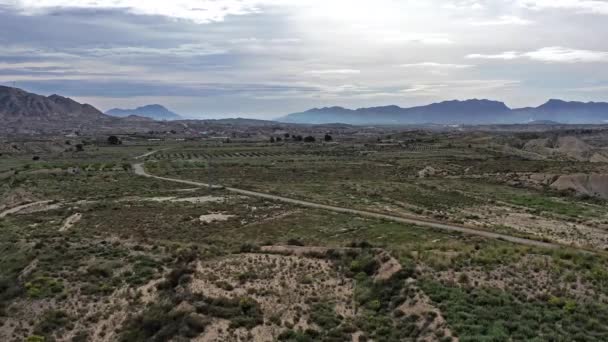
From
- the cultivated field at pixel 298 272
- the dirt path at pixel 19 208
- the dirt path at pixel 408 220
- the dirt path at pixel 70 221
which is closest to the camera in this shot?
the cultivated field at pixel 298 272

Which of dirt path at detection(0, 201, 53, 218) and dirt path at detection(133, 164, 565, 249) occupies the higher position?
dirt path at detection(133, 164, 565, 249)

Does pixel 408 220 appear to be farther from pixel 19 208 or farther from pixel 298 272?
pixel 19 208

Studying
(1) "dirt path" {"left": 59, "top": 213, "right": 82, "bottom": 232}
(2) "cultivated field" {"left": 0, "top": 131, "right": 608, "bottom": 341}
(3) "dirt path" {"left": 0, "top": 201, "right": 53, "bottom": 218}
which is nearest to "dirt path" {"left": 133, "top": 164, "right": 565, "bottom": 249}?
(2) "cultivated field" {"left": 0, "top": 131, "right": 608, "bottom": 341}

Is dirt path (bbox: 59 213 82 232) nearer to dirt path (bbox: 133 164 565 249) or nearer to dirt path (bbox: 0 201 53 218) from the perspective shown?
dirt path (bbox: 0 201 53 218)

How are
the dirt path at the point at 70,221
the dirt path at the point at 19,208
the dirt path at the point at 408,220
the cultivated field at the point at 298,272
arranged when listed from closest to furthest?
the cultivated field at the point at 298,272 < the dirt path at the point at 408,220 < the dirt path at the point at 70,221 < the dirt path at the point at 19,208

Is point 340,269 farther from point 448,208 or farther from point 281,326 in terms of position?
point 448,208

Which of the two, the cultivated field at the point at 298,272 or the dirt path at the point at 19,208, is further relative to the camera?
the dirt path at the point at 19,208

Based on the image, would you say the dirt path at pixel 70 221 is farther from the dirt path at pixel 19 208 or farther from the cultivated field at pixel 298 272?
the dirt path at pixel 19 208

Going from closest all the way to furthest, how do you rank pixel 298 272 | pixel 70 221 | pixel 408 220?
Result: pixel 298 272 → pixel 408 220 → pixel 70 221

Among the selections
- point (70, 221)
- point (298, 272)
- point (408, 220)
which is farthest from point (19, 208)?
point (408, 220)

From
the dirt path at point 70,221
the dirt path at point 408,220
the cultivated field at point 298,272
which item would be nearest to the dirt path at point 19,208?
the cultivated field at point 298,272

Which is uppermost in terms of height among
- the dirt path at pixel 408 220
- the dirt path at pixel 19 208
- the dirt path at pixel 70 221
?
the dirt path at pixel 408 220

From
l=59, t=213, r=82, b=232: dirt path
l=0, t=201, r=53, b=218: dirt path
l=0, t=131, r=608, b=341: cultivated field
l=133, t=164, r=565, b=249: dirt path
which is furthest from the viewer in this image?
l=0, t=201, r=53, b=218: dirt path
